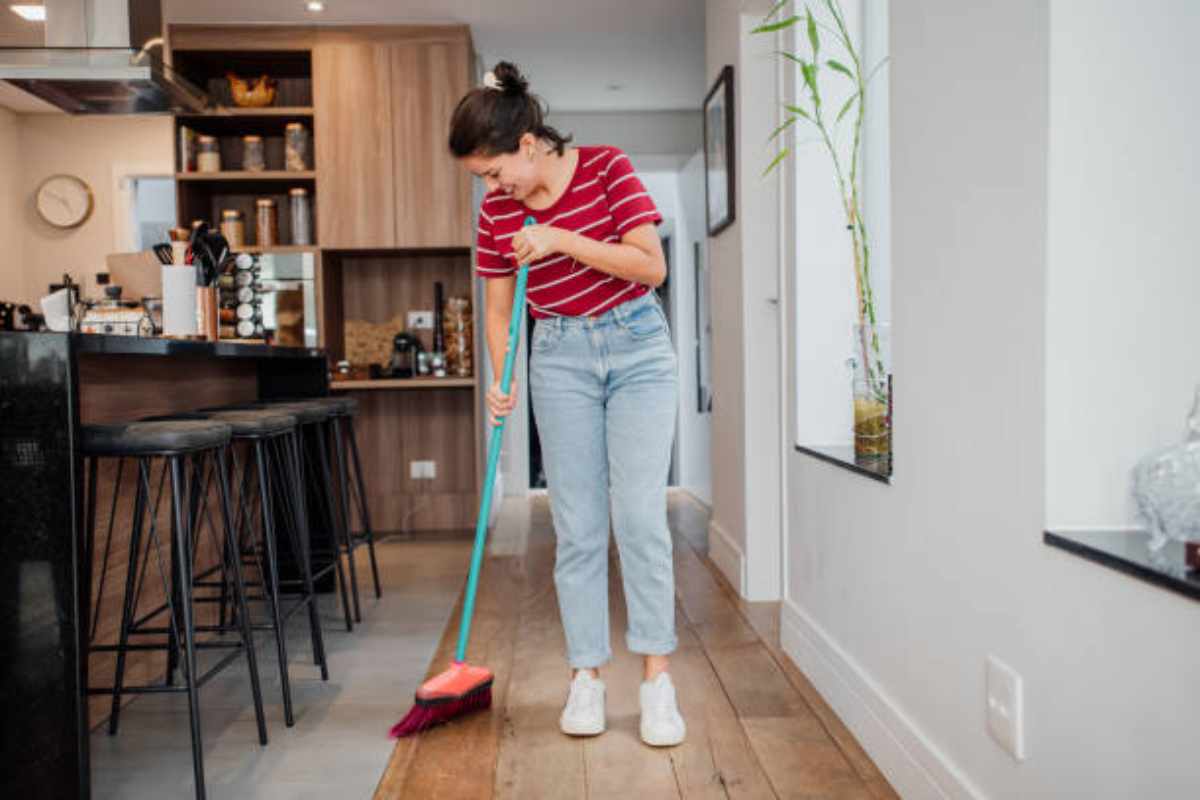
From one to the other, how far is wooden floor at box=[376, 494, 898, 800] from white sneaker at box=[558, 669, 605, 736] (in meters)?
0.02

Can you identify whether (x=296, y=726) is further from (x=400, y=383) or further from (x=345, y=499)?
(x=400, y=383)

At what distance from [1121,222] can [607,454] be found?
109 cm

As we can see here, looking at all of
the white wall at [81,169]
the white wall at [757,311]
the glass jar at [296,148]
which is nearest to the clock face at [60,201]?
the white wall at [81,169]

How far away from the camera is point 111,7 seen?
3176mm

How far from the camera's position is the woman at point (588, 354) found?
188 centimetres

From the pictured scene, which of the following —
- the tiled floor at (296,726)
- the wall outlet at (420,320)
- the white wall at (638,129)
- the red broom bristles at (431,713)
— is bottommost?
the tiled floor at (296,726)

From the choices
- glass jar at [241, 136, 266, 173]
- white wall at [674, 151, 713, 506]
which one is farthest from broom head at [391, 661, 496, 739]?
white wall at [674, 151, 713, 506]

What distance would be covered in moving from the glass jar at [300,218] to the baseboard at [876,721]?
10.2 ft

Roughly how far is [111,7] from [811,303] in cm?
236

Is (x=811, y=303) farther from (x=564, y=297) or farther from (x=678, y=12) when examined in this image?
(x=678, y=12)

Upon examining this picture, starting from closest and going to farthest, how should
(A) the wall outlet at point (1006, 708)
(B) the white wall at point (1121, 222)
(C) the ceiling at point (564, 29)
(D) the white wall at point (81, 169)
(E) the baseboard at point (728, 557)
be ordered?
1. (B) the white wall at point (1121, 222)
2. (A) the wall outlet at point (1006, 708)
3. (E) the baseboard at point (728, 557)
4. (C) the ceiling at point (564, 29)
5. (D) the white wall at point (81, 169)

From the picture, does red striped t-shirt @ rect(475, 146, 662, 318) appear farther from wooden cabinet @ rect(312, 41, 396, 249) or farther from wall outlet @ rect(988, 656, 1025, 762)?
wooden cabinet @ rect(312, 41, 396, 249)

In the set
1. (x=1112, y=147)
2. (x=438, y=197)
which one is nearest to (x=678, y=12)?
(x=438, y=197)

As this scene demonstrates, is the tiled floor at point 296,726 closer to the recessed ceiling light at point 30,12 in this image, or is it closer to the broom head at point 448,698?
the broom head at point 448,698
